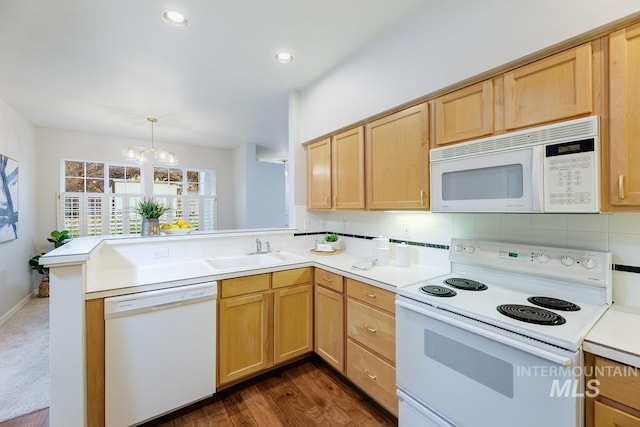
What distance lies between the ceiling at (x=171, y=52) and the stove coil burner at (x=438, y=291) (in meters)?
1.85

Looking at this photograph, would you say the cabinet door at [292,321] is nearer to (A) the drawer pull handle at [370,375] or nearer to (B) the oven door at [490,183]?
(A) the drawer pull handle at [370,375]

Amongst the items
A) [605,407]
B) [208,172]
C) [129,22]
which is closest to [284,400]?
[605,407]

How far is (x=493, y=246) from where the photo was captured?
162cm

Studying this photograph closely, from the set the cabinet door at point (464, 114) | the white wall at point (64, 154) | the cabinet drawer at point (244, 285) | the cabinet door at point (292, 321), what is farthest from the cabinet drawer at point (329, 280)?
the white wall at point (64, 154)

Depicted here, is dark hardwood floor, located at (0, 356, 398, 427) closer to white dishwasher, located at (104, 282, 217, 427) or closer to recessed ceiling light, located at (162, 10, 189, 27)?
white dishwasher, located at (104, 282, 217, 427)

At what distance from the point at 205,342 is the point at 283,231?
4.20ft

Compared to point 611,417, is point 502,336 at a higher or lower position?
higher

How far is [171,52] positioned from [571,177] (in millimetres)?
2904

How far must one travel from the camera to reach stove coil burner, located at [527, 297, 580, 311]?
1218mm

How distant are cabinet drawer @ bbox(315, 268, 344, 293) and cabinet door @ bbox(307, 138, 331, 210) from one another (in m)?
0.69

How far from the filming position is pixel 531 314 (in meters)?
1.15

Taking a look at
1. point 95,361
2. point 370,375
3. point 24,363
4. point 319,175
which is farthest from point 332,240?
point 24,363

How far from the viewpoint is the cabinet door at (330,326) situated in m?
2.04

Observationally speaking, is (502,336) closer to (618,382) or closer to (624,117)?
(618,382)
